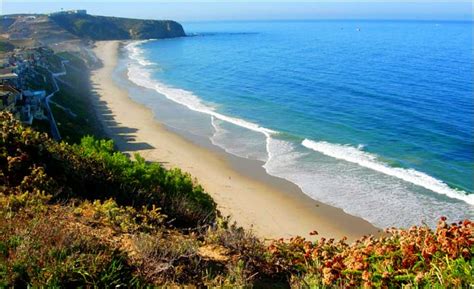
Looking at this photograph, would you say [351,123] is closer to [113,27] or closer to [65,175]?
[65,175]

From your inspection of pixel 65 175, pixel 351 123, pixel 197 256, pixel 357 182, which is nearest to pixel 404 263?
pixel 197 256

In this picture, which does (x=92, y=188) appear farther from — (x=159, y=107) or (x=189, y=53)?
(x=189, y=53)

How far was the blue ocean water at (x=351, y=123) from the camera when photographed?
27.8 m

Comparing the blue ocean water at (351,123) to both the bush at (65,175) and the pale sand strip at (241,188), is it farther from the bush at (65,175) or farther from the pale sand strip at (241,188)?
the bush at (65,175)

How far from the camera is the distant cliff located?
158 m

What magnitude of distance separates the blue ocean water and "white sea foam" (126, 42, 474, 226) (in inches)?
2.5

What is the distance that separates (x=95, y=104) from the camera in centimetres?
5462

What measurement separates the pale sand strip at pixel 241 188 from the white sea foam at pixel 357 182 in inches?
42.8

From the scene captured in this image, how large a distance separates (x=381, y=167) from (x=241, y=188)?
417 inches

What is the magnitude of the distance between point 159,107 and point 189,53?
65.4 meters

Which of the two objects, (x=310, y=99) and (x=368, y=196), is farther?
(x=310, y=99)

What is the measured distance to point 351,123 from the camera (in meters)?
44.0

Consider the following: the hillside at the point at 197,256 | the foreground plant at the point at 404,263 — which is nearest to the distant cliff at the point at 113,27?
the hillside at the point at 197,256

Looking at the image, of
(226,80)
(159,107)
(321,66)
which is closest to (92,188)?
(159,107)
